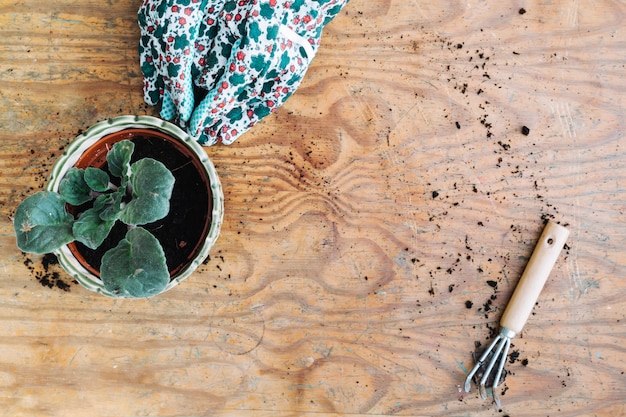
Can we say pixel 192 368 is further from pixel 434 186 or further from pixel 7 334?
pixel 434 186

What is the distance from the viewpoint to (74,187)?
1.81 ft

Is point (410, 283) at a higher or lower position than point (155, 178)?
lower

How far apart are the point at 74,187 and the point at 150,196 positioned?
12cm

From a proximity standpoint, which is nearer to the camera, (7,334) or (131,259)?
(131,259)

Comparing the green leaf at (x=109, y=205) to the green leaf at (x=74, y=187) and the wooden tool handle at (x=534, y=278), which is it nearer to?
the green leaf at (x=74, y=187)

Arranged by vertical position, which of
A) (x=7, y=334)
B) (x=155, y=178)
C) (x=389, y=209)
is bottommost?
(x=7, y=334)

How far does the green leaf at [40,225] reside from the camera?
20.1 inches

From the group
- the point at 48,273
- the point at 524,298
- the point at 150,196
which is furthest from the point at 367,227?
the point at 48,273

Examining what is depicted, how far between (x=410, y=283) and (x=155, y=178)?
457 mm

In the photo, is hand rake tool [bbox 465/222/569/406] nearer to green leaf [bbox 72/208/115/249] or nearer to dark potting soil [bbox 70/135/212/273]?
dark potting soil [bbox 70/135/212/273]

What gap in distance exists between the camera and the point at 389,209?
30.8 inches

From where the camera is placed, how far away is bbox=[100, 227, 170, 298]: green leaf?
501 mm

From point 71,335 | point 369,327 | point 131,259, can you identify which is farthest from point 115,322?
point 369,327

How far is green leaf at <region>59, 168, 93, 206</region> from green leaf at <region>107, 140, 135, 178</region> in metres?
0.04
